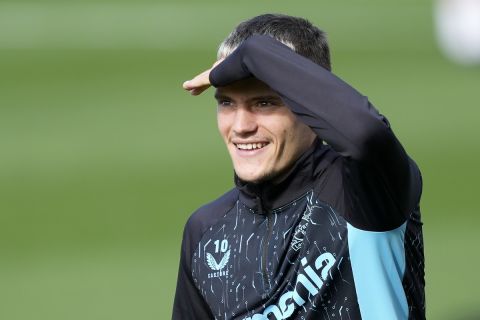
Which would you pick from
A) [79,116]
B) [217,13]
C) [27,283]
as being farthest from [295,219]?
[217,13]

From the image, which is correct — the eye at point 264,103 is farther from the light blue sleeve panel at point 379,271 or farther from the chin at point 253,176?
the light blue sleeve panel at point 379,271

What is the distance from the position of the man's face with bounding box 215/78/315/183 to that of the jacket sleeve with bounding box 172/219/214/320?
0.34 metres

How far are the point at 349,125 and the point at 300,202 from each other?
40 centimetres

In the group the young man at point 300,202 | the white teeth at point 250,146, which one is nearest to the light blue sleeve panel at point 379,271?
the young man at point 300,202

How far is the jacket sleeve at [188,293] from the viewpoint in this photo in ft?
9.44

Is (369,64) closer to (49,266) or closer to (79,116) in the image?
(79,116)

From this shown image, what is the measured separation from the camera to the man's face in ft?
8.64

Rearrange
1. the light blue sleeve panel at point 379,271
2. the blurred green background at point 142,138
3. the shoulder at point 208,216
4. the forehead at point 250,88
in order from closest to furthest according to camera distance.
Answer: the light blue sleeve panel at point 379,271
the forehead at point 250,88
the shoulder at point 208,216
the blurred green background at point 142,138

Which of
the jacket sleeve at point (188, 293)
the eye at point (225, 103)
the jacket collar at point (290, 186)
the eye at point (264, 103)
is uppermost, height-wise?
the eye at point (225, 103)

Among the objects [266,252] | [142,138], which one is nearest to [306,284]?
[266,252]

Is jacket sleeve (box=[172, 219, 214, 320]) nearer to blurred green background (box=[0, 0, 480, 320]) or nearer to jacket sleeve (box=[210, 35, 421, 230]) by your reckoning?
jacket sleeve (box=[210, 35, 421, 230])

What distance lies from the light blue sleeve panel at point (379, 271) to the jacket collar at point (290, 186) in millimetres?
231

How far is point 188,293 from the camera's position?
9.52ft

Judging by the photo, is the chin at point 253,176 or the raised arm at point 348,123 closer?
the raised arm at point 348,123
